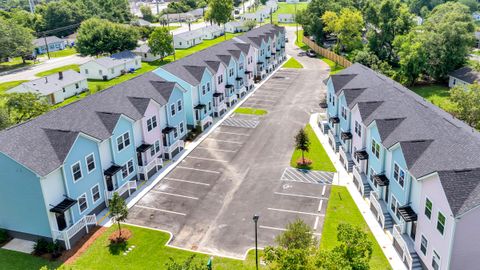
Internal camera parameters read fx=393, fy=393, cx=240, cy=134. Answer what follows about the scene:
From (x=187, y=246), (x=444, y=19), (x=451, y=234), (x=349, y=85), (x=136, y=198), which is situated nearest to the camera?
(x=451, y=234)

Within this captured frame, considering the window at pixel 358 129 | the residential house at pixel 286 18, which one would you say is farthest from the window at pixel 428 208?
the residential house at pixel 286 18

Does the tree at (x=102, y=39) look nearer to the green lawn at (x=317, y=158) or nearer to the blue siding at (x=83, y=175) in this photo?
the green lawn at (x=317, y=158)

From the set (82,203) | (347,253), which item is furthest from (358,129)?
(82,203)

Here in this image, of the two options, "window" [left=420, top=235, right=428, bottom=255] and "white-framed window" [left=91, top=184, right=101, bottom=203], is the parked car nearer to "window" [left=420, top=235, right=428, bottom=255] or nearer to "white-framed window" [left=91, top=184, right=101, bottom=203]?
"white-framed window" [left=91, top=184, right=101, bottom=203]

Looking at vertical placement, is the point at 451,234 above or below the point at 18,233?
above

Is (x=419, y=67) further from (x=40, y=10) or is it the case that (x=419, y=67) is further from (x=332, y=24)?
(x=40, y=10)

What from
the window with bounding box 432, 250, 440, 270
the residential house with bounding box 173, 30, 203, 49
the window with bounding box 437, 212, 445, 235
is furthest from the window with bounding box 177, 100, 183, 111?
the residential house with bounding box 173, 30, 203, 49

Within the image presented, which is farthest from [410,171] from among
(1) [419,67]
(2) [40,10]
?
(2) [40,10]
